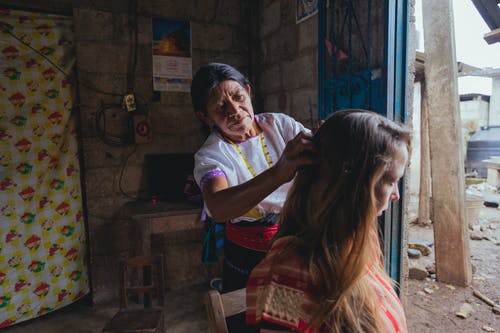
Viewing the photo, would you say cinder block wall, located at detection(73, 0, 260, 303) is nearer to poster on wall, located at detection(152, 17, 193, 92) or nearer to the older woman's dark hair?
poster on wall, located at detection(152, 17, 193, 92)

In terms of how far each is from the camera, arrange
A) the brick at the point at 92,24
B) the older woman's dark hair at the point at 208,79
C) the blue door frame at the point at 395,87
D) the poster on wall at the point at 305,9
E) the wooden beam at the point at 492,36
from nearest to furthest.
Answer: the older woman's dark hair at the point at 208,79 < the blue door frame at the point at 395,87 < the poster on wall at the point at 305,9 < the wooden beam at the point at 492,36 < the brick at the point at 92,24

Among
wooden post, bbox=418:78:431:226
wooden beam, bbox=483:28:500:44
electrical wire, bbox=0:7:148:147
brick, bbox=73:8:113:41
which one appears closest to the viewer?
wooden beam, bbox=483:28:500:44

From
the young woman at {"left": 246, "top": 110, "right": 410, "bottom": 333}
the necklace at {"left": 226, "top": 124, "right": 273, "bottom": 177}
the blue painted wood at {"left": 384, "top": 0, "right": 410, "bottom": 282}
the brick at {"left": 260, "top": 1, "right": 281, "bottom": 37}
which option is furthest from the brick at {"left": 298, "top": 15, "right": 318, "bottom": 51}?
the young woman at {"left": 246, "top": 110, "right": 410, "bottom": 333}

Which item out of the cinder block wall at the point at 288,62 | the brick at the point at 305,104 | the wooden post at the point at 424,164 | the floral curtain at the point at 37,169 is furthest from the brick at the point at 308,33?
the wooden post at the point at 424,164

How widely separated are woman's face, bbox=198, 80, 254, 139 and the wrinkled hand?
1.28 feet

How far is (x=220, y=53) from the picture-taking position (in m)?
2.94

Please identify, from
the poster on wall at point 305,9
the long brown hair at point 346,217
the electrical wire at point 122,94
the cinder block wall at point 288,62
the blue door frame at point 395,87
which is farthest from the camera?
the electrical wire at point 122,94

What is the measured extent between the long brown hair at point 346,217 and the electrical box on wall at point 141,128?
7.13 ft

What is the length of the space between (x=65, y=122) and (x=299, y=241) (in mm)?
2427

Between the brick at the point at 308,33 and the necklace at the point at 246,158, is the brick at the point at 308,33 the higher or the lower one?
the higher one

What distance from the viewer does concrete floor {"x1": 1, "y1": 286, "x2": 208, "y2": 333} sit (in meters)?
2.39

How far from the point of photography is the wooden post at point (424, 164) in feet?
13.6

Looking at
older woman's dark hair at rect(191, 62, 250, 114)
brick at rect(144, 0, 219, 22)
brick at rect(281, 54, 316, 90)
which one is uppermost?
brick at rect(144, 0, 219, 22)

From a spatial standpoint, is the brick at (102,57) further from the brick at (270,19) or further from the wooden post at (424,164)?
the wooden post at (424,164)
